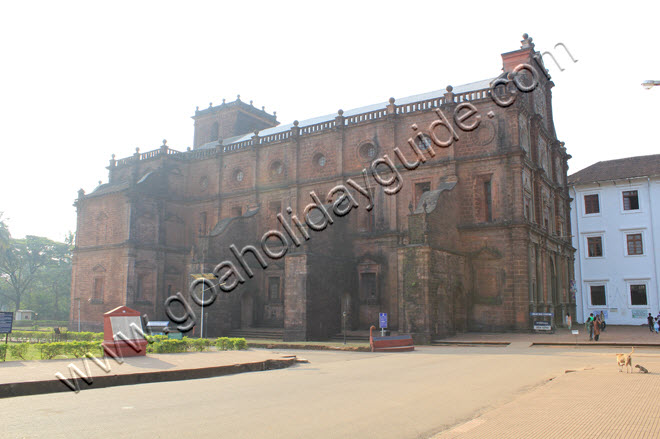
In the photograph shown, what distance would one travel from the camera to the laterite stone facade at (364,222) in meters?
27.8

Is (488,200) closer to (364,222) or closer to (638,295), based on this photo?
(364,222)

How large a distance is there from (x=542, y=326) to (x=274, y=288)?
632 inches

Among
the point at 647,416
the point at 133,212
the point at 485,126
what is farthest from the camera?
the point at 133,212

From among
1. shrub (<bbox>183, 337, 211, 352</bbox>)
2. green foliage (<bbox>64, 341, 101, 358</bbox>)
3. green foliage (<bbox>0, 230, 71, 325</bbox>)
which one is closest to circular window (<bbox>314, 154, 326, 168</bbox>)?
shrub (<bbox>183, 337, 211, 352</bbox>)

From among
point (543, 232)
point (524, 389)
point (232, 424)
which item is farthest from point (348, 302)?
point (232, 424)

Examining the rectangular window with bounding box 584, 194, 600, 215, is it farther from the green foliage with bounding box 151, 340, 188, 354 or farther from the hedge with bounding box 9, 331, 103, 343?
the hedge with bounding box 9, 331, 103, 343

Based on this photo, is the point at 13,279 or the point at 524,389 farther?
the point at 13,279

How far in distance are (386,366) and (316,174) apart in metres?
20.2

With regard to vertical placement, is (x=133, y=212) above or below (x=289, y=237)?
above

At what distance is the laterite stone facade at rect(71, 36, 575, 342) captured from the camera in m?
27.8

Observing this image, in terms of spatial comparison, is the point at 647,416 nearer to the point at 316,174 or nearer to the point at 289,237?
the point at 289,237

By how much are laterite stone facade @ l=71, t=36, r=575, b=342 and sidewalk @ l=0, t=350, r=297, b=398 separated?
37.1 feet

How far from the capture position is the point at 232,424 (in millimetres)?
Result: 7699

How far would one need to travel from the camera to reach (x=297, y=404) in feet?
30.7
